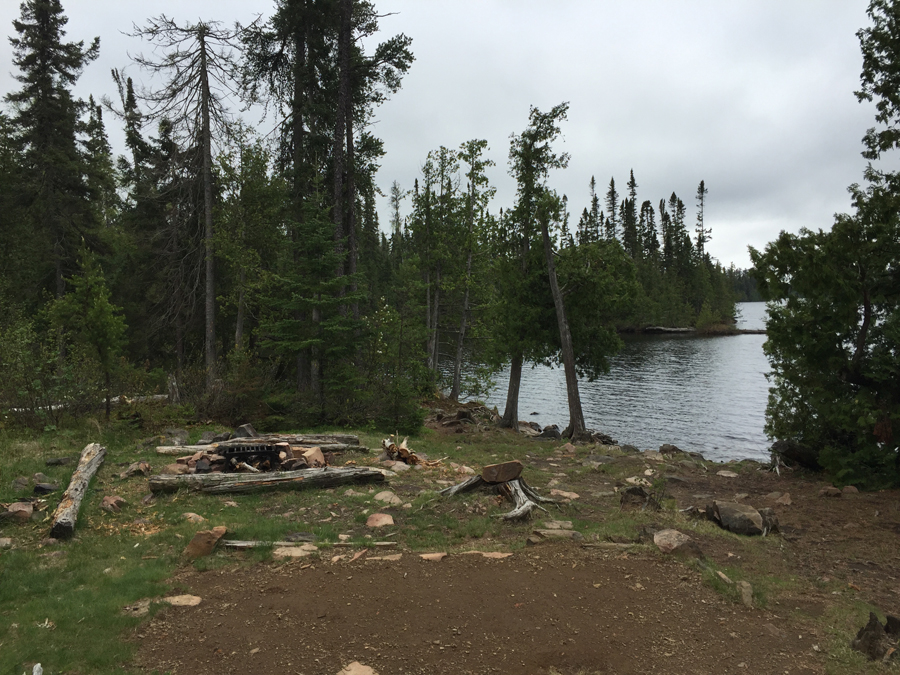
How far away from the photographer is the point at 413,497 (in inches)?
354

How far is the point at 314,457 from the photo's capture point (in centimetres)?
1052

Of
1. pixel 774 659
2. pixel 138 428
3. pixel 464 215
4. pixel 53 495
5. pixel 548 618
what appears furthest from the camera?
pixel 464 215

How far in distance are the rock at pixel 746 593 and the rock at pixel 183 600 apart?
547cm

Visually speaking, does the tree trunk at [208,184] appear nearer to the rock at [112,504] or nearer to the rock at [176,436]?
the rock at [176,436]

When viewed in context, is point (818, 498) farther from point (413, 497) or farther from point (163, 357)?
point (163, 357)

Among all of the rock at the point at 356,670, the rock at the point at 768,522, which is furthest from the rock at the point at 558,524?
the rock at the point at 356,670

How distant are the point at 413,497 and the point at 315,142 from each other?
15.2m

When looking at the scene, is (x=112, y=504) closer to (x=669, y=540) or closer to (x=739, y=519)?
(x=669, y=540)

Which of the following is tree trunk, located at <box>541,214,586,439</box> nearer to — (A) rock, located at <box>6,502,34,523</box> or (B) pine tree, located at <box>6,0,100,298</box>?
(A) rock, located at <box>6,502,34,523</box>

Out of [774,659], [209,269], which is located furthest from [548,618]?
[209,269]

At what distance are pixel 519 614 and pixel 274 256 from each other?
20846 millimetres

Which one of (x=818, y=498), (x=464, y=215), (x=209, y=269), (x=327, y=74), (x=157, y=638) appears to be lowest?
(x=818, y=498)

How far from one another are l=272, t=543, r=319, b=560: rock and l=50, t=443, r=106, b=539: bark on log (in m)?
2.75

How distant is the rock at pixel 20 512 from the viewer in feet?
24.4
